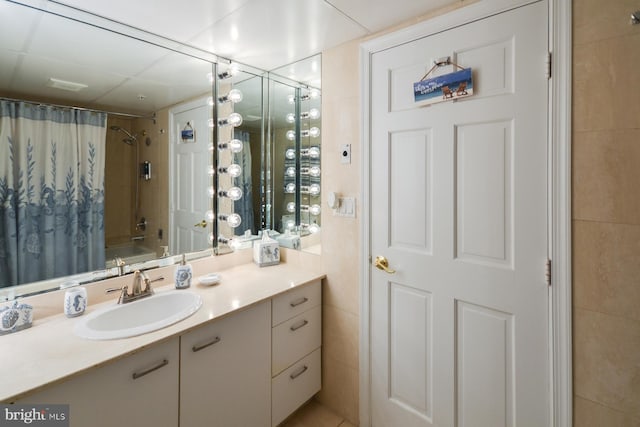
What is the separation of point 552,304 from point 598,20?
1046 mm

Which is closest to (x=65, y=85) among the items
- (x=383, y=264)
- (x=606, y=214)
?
(x=383, y=264)

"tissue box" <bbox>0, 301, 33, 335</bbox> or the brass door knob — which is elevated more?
the brass door knob

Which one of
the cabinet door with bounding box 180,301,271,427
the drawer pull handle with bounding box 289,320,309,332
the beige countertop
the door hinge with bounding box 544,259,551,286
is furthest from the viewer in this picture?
the drawer pull handle with bounding box 289,320,309,332

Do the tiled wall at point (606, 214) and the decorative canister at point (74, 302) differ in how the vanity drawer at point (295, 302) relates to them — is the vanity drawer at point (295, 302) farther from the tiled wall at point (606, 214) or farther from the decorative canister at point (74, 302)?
the tiled wall at point (606, 214)

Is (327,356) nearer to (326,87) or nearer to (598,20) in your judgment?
(326,87)

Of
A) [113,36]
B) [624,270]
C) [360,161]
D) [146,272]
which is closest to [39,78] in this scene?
[113,36]

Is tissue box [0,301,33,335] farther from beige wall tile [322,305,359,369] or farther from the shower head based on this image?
beige wall tile [322,305,359,369]

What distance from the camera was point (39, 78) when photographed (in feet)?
4.42

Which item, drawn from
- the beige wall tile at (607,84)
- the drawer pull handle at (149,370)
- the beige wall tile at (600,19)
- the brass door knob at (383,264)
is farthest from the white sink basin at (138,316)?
the beige wall tile at (600,19)

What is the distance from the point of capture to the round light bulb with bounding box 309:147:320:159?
1953 millimetres

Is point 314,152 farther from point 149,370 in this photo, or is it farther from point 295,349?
point 149,370

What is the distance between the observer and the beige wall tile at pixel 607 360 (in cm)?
100

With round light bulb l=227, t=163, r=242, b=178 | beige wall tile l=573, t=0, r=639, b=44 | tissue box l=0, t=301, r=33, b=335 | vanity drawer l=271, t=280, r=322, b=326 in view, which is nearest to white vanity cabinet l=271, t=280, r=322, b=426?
vanity drawer l=271, t=280, r=322, b=326

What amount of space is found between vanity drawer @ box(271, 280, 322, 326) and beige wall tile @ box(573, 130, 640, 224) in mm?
1341
